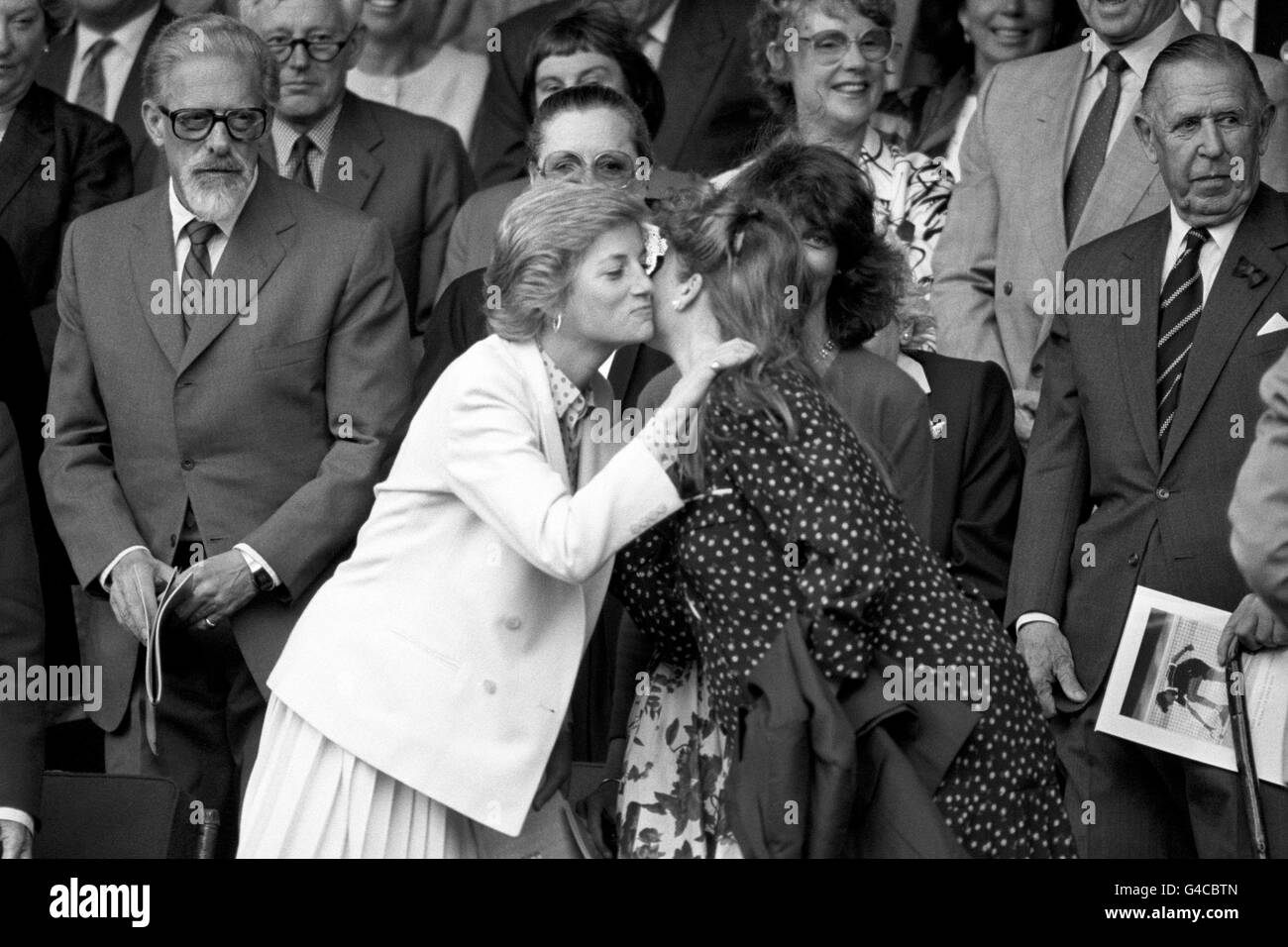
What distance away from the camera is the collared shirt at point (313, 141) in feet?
21.3

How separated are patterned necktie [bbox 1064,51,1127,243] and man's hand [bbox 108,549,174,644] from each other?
2.68m

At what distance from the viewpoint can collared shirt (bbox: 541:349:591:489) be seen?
4301 mm

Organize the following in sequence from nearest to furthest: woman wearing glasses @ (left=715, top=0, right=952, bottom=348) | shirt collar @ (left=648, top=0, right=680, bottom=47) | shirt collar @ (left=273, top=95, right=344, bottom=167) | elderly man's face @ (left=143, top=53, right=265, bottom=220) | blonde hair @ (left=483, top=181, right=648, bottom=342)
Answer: blonde hair @ (left=483, top=181, right=648, bottom=342)
elderly man's face @ (left=143, top=53, right=265, bottom=220)
woman wearing glasses @ (left=715, top=0, right=952, bottom=348)
shirt collar @ (left=273, top=95, right=344, bottom=167)
shirt collar @ (left=648, top=0, right=680, bottom=47)

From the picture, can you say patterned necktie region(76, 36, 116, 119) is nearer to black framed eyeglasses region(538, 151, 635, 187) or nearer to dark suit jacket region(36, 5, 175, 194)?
dark suit jacket region(36, 5, 175, 194)

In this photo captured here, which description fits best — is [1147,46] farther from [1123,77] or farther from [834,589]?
[834,589]

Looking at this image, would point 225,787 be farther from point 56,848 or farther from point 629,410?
point 629,410

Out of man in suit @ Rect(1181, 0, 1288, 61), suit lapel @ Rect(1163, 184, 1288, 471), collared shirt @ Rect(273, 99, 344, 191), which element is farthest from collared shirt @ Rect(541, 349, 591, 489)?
man in suit @ Rect(1181, 0, 1288, 61)

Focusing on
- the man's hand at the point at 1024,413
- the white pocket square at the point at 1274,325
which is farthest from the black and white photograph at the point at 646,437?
the man's hand at the point at 1024,413

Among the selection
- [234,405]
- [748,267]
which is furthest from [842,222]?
→ [234,405]

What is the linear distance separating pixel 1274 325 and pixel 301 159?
289 cm

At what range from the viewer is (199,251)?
5559 mm
